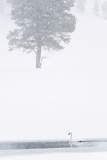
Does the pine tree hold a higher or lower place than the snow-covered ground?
higher

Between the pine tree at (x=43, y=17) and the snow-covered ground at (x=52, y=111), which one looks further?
the pine tree at (x=43, y=17)

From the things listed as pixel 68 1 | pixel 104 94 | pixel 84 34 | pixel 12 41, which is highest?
pixel 84 34

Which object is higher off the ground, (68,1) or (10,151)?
(68,1)

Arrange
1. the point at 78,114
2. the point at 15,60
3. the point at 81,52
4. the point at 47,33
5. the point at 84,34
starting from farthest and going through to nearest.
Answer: the point at 84,34 < the point at 81,52 < the point at 15,60 < the point at 47,33 < the point at 78,114

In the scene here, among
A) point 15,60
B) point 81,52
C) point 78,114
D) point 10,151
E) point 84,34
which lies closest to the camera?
point 10,151

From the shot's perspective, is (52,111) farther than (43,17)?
No

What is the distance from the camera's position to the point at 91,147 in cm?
689

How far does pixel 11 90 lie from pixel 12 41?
1053 cm

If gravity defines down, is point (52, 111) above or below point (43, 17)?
below

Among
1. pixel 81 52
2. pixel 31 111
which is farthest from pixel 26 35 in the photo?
pixel 81 52

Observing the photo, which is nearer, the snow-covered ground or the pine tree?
the snow-covered ground

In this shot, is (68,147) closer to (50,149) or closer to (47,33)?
(50,149)

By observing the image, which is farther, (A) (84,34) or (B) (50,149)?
(A) (84,34)

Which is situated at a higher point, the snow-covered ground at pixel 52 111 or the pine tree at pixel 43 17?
the pine tree at pixel 43 17
